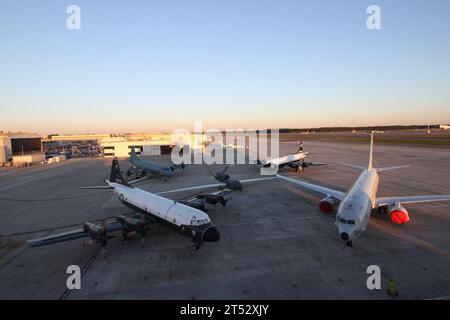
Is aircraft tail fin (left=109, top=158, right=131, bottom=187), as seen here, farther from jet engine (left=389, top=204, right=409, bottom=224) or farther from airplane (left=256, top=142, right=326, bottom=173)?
airplane (left=256, top=142, right=326, bottom=173)

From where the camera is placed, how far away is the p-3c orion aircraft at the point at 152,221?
898 inches

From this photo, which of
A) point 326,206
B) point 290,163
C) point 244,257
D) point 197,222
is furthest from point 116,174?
point 290,163

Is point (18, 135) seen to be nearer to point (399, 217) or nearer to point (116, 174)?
point (116, 174)

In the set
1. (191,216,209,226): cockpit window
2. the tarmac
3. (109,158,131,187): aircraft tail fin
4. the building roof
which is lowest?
the tarmac

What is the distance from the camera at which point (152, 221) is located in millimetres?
27094

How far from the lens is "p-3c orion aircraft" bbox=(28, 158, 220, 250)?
22.8 meters

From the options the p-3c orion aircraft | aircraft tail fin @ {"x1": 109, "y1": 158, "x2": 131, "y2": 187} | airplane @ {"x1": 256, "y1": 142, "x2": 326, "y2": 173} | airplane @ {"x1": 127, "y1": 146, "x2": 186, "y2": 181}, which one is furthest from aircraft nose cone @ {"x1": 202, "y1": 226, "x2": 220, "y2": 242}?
airplane @ {"x1": 256, "y1": 142, "x2": 326, "y2": 173}

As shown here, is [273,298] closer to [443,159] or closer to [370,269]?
[370,269]

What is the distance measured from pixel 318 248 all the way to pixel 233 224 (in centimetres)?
935

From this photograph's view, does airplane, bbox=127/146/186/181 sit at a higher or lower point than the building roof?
lower

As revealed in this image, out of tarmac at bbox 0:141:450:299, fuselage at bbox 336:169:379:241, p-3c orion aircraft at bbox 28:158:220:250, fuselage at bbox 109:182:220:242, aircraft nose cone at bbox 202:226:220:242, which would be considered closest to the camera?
tarmac at bbox 0:141:450:299

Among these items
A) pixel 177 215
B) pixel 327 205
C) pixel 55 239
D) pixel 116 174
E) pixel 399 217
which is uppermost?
pixel 116 174

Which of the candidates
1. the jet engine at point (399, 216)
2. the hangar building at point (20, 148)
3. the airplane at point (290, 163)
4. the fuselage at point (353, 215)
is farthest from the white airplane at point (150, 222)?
the hangar building at point (20, 148)

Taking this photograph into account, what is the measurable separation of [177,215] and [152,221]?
3.95 metres
